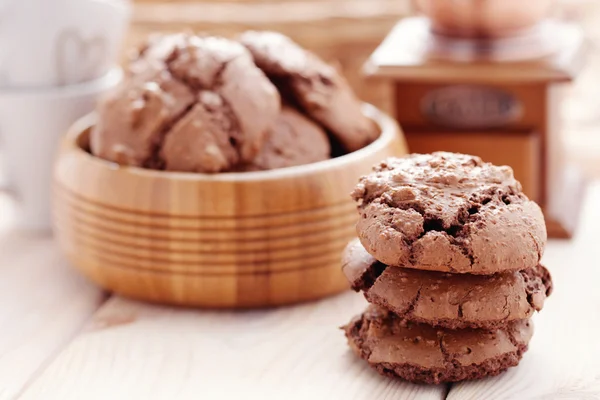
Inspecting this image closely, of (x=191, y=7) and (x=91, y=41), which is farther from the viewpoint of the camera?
(x=191, y=7)

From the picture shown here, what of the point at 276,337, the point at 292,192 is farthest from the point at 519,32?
the point at 276,337

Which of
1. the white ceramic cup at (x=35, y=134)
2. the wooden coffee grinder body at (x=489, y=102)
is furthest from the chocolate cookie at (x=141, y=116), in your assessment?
the wooden coffee grinder body at (x=489, y=102)

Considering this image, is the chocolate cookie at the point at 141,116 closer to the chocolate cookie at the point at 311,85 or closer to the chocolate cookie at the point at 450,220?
the chocolate cookie at the point at 311,85

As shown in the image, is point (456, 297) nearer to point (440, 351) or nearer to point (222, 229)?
point (440, 351)

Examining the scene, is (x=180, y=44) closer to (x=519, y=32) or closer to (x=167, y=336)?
(x=167, y=336)

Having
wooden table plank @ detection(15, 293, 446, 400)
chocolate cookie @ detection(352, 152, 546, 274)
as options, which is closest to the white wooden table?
wooden table plank @ detection(15, 293, 446, 400)

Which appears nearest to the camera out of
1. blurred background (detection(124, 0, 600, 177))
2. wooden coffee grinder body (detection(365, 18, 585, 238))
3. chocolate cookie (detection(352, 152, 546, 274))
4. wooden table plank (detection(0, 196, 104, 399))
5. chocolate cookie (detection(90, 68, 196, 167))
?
chocolate cookie (detection(352, 152, 546, 274))

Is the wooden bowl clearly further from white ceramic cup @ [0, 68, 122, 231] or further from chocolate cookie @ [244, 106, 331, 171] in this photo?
white ceramic cup @ [0, 68, 122, 231]
